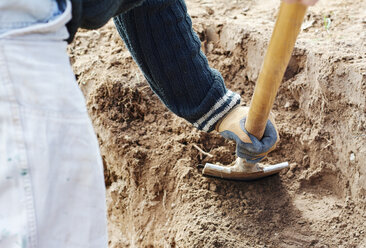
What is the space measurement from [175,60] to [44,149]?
0.69m

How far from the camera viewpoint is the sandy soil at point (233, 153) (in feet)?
5.35

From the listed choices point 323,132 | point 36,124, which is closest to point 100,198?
point 36,124

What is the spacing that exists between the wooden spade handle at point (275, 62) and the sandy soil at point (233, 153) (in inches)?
15.0

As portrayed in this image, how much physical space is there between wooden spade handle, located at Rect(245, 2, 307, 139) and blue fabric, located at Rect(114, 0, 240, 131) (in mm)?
151

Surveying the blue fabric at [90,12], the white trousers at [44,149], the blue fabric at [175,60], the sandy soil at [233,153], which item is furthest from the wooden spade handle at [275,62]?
the white trousers at [44,149]

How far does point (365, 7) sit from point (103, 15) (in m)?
1.72

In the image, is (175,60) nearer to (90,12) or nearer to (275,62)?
(275,62)

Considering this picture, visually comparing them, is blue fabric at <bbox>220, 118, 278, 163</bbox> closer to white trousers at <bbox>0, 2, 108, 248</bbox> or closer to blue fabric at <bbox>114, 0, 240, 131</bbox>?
blue fabric at <bbox>114, 0, 240, 131</bbox>

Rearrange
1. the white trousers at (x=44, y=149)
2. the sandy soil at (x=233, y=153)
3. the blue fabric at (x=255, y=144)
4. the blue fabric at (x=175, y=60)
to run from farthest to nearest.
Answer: the sandy soil at (x=233, y=153), the blue fabric at (x=255, y=144), the blue fabric at (x=175, y=60), the white trousers at (x=44, y=149)

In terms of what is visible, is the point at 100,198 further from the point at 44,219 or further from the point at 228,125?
the point at 228,125

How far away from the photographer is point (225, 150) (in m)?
1.87

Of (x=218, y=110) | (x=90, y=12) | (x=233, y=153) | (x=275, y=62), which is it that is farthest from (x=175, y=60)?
(x=233, y=153)

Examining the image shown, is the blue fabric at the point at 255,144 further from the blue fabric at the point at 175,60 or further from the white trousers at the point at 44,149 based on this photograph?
the white trousers at the point at 44,149

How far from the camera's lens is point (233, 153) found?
6.19ft
